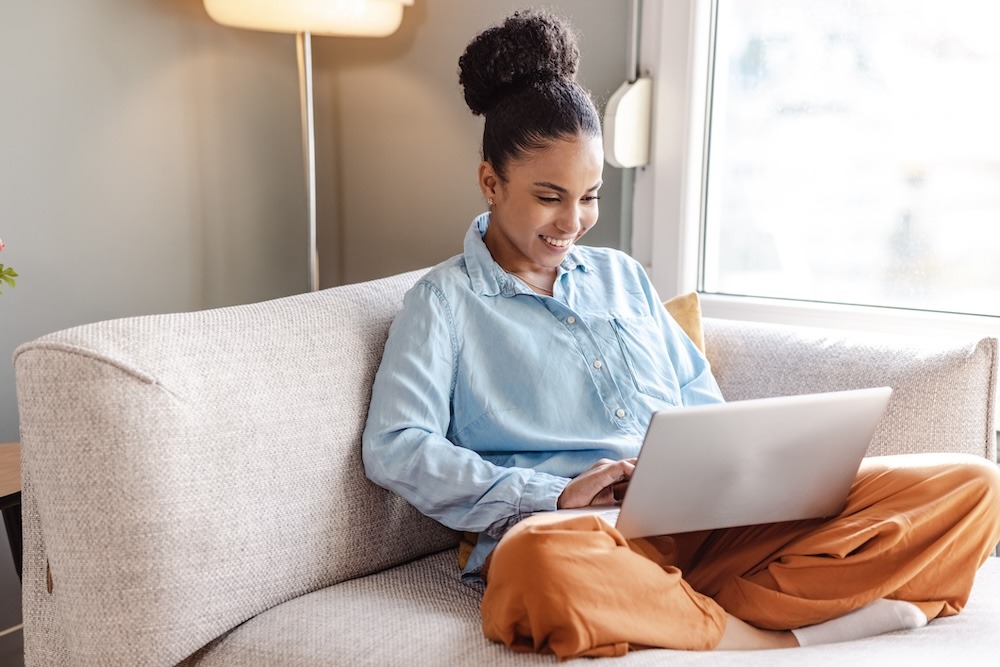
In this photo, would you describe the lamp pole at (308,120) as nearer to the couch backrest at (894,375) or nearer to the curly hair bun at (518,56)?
the curly hair bun at (518,56)

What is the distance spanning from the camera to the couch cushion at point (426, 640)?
1181 mm

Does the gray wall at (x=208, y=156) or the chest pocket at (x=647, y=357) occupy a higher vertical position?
the gray wall at (x=208, y=156)

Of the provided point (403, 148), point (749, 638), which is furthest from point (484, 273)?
point (403, 148)

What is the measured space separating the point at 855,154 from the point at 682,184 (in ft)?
1.16

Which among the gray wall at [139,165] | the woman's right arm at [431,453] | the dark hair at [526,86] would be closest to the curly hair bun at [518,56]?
the dark hair at [526,86]

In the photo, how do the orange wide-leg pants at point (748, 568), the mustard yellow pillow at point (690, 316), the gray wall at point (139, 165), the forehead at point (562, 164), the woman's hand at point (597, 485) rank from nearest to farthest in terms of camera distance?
the orange wide-leg pants at point (748, 568), the woman's hand at point (597, 485), the forehead at point (562, 164), the mustard yellow pillow at point (690, 316), the gray wall at point (139, 165)

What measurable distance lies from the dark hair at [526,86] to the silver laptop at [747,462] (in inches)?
21.8

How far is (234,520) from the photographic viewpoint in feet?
4.30

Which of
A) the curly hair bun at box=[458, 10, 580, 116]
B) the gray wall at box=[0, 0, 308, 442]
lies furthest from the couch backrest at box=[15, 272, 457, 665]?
the gray wall at box=[0, 0, 308, 442]

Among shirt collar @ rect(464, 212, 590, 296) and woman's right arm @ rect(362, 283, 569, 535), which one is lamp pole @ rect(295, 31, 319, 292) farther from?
woman's right arm @ rect(362, 283, 569, 535)

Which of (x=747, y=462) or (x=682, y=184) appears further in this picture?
(x=682, y=184)

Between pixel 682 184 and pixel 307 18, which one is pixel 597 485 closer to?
pixel 682 184

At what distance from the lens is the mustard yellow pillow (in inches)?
71.7

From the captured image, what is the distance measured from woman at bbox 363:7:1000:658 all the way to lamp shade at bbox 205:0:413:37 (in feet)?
1.95
